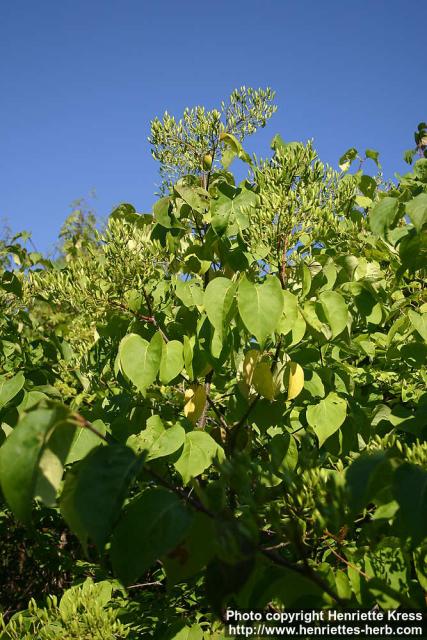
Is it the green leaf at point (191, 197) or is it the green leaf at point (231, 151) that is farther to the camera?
the green leaf at point (231, 151)

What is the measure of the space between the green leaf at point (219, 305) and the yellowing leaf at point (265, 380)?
171 mm

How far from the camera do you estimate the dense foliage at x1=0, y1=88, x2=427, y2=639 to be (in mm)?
826

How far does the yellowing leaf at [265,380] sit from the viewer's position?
5.74ft

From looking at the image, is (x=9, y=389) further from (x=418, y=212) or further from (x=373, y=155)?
(x=373, y=155)

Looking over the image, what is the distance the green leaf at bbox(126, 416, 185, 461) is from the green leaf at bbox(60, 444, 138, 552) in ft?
2.53

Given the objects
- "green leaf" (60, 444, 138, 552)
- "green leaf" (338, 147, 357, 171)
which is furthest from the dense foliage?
"green leaf" (338, 147, 357, 171)

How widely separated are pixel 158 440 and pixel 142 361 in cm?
29

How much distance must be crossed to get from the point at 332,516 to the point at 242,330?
45.1 inches

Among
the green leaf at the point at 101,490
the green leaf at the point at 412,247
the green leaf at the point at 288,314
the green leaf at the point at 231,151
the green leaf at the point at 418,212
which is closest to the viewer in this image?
the green leaf at the point at 101,490

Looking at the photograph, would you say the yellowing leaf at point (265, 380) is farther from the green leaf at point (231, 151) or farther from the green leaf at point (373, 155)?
the green leaf at point (373, 155)

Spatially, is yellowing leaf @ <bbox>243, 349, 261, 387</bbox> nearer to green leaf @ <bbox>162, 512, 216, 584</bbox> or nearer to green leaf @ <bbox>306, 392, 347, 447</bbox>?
green leaf @ <bbox>306, 392, 347, 447</bbox>

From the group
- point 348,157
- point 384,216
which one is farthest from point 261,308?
point 348,157

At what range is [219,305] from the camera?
1.74 m

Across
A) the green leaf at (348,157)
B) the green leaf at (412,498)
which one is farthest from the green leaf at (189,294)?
the green leaf at (348,157)
